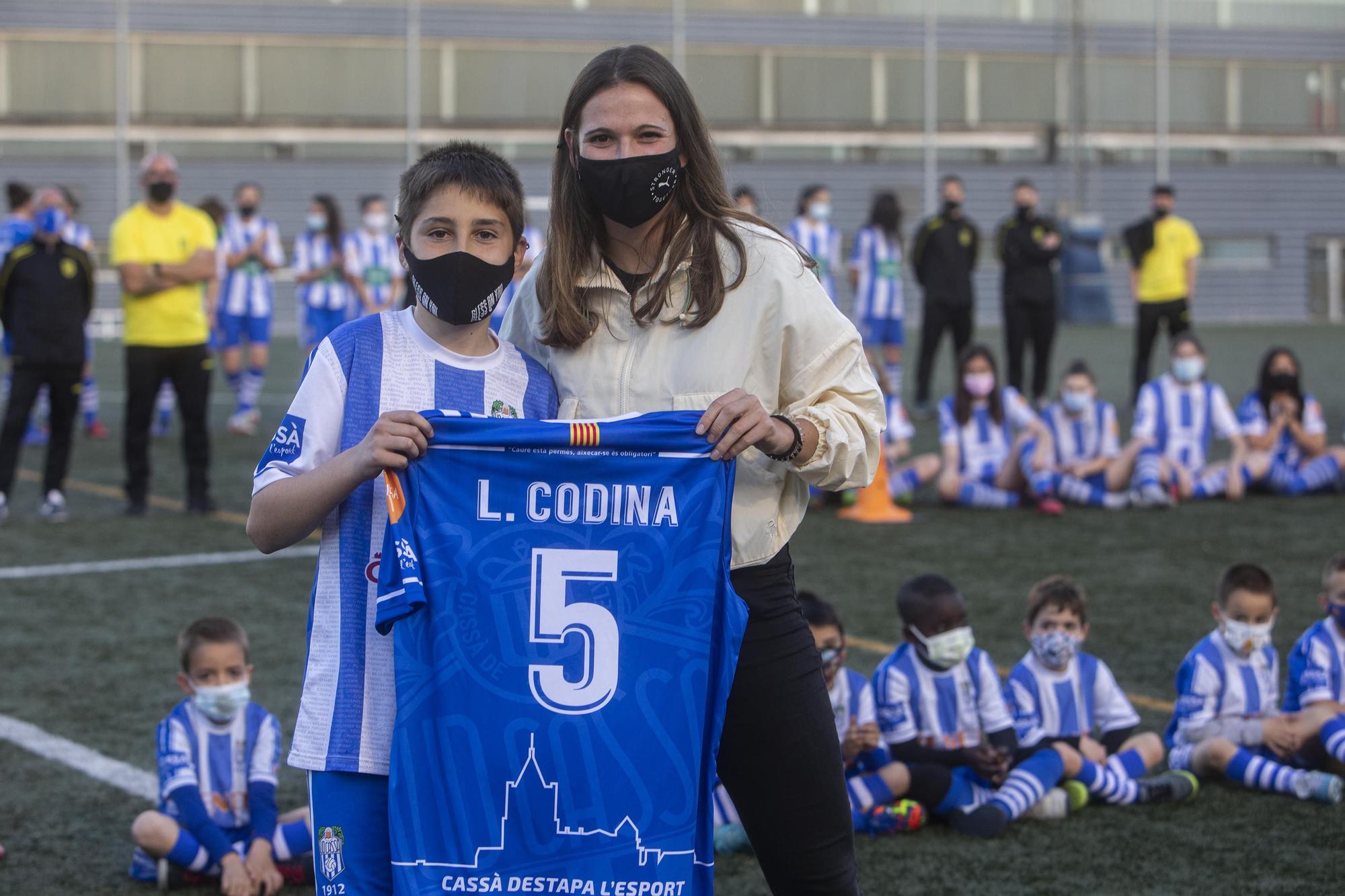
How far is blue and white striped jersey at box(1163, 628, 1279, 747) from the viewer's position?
18.1 ft

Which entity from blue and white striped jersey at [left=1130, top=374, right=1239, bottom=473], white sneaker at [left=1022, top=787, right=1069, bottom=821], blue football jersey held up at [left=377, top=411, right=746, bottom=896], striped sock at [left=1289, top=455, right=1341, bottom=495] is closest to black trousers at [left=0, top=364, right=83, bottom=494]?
blue and white striped jersey at [left=1130, top=374, right=1239, bottom=473]

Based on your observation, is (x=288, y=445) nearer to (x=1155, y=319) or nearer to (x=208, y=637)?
(x=208, y=637)

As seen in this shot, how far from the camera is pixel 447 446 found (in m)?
2.81

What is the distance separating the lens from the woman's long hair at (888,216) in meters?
17.0

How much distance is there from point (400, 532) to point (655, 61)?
0.96 meters

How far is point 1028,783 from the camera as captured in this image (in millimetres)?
5051

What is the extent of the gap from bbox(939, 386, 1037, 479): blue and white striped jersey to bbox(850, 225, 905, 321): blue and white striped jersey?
5.72 m

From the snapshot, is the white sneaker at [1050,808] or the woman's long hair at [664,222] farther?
the white sneaker at [1050,808]

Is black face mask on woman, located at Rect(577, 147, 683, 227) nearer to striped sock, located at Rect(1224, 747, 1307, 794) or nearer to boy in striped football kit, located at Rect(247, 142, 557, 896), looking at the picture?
boy in striped football kit, located at Rect(247, 142, 557, 896)

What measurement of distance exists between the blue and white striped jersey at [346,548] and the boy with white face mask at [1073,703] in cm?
301

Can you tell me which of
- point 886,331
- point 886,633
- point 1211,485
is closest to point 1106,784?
point 886,633

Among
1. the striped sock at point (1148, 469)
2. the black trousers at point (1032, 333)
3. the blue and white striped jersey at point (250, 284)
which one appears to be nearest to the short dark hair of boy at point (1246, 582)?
the striped sock at point (1148, 469)

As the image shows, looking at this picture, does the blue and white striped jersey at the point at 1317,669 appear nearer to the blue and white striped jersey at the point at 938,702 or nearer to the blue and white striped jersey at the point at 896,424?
the blue and white striped jersey at the point at 938,702

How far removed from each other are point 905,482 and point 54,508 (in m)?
5.47
